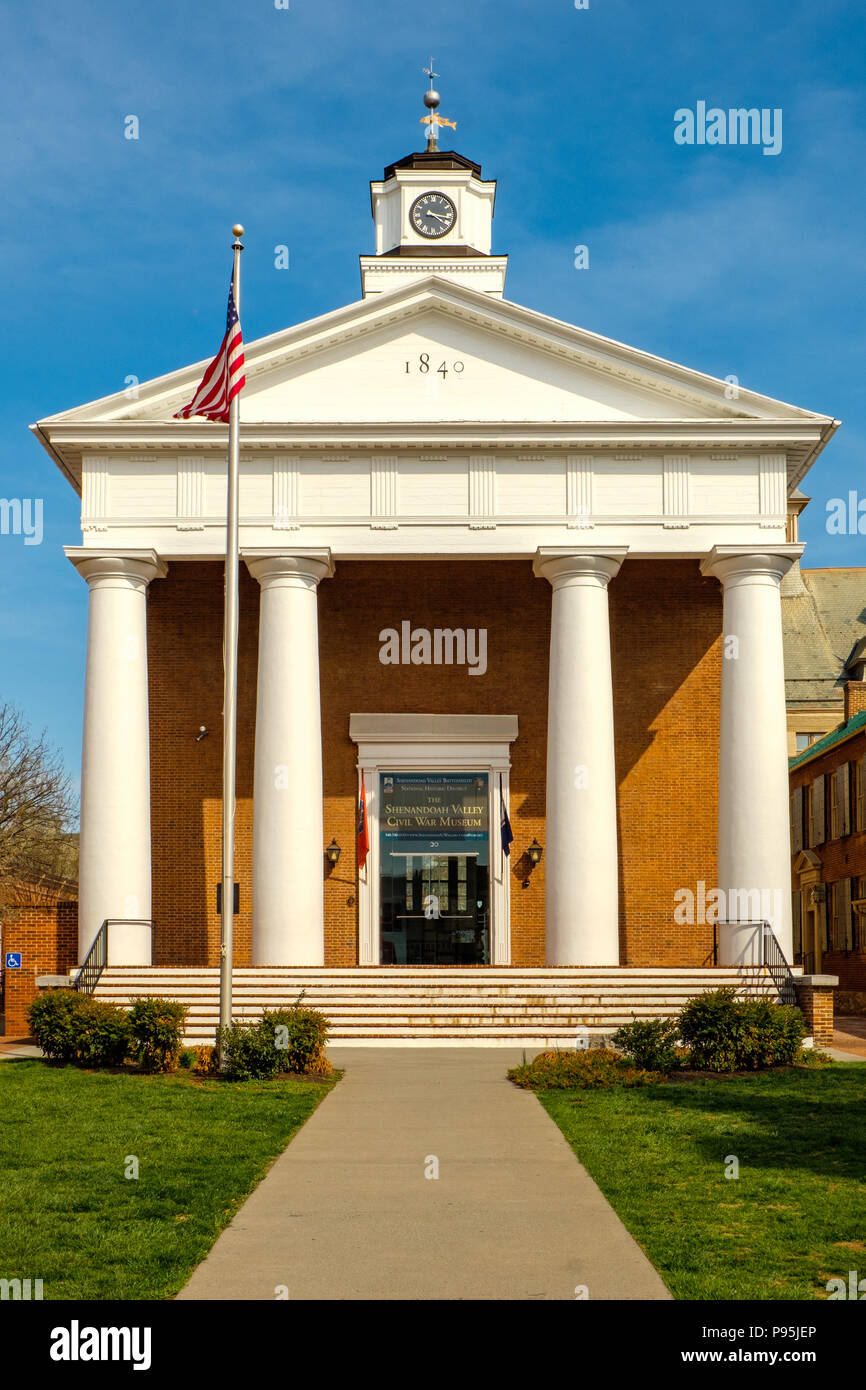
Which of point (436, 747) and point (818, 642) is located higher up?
point (818, 642)

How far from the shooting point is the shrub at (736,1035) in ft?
65.2

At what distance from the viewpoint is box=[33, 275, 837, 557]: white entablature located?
29953mm

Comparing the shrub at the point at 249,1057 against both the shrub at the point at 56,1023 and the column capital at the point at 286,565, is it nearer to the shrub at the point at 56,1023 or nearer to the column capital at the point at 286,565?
the shrub at the point at 56,1023

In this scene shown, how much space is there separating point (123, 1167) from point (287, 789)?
16188 millimetres

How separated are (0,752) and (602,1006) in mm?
37329

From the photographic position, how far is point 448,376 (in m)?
30.8

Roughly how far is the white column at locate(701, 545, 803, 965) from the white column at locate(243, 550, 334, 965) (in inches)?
314

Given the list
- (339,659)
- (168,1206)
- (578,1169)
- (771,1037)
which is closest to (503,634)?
(339,659)

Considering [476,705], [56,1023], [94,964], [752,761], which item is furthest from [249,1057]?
[476,705]

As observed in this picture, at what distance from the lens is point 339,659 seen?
109 ft

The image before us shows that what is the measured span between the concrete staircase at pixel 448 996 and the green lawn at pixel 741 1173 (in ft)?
18.8

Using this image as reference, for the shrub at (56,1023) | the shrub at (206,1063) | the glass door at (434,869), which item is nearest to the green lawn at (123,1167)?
the shrub at (206,1063)

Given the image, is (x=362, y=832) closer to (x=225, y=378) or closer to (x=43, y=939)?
(x=43, y=939)
